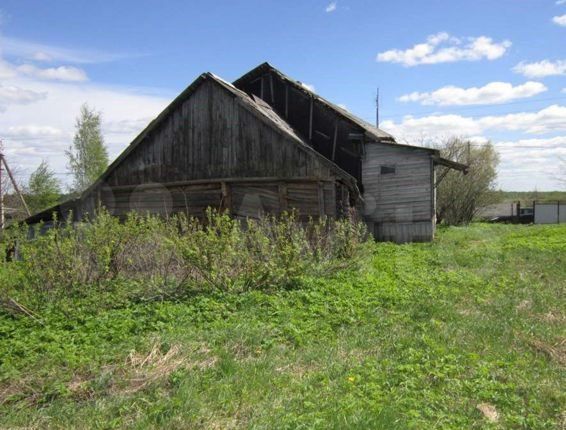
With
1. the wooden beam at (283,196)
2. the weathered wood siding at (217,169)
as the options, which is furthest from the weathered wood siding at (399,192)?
the wooden beam at (283,196)

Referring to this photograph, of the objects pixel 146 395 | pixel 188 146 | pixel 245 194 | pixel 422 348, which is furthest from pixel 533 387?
pixel 188 146

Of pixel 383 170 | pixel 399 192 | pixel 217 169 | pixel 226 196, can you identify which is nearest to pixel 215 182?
pixel 217 169

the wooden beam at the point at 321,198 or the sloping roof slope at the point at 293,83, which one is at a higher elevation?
the sloping roof slope at the point at 293,83

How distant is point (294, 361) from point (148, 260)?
15.5ft

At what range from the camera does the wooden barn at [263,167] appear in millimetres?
15484

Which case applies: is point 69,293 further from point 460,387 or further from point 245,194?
point 245,194

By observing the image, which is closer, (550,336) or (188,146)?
(550,336)

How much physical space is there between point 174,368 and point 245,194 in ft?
38.4

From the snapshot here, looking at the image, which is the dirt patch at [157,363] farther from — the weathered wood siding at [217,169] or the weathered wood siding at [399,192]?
the weathered wood siding at [399,192]

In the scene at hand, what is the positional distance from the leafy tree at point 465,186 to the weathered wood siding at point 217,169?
15875 millimetres

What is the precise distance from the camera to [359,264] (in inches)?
426

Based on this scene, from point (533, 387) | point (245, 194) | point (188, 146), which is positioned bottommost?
point (533, 387)

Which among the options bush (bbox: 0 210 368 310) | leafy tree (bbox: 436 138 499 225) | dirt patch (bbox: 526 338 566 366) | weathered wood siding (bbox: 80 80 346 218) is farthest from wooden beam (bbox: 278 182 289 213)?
leafy tree (bbox: 436 138 499 225)

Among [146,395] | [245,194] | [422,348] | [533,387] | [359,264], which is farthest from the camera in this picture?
[245,194]
